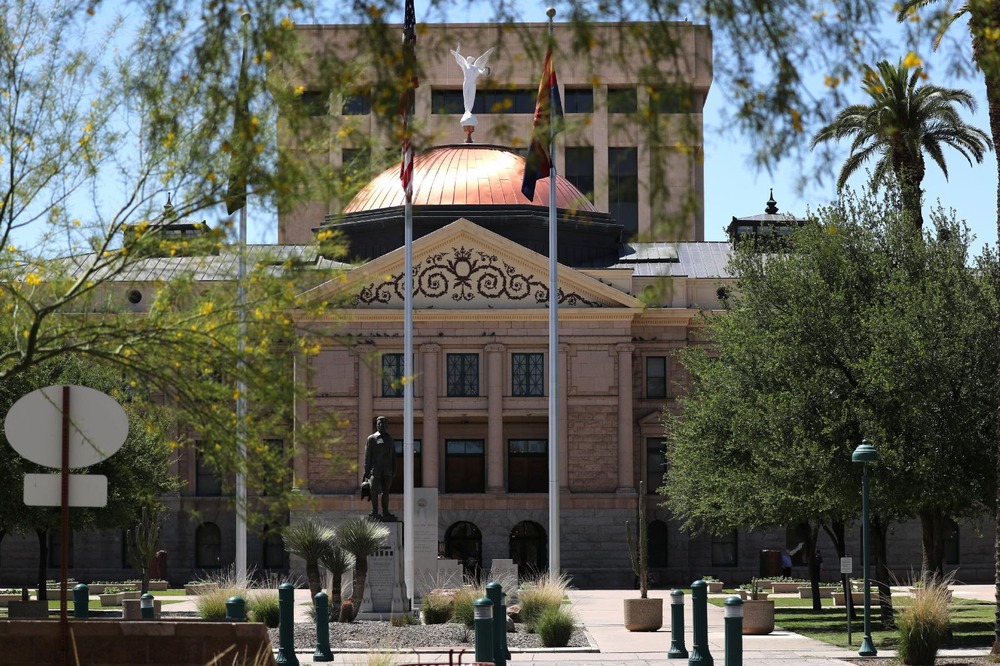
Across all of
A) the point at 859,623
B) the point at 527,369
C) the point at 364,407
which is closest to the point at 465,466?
the point at 527,369

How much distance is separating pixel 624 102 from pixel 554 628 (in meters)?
19.7

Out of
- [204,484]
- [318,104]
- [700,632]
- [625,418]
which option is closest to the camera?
[318,104]

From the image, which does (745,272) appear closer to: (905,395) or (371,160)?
(905,395)

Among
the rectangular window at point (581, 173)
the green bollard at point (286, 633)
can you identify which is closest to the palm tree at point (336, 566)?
→ the green bollard at point (286, 633)

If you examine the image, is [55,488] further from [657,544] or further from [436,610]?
[657,544]

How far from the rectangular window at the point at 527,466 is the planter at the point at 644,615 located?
31.9 meters

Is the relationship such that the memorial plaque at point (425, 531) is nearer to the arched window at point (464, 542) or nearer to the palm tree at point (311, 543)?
the arched window at point (464, 542)

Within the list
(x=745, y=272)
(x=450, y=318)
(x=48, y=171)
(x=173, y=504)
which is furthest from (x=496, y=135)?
(x=173, y=504)

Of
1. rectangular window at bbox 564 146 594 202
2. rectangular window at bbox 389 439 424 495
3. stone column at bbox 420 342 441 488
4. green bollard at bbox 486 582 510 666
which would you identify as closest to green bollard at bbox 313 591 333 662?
green bollard at bbox 486 582 510 666

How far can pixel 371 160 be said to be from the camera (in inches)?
624

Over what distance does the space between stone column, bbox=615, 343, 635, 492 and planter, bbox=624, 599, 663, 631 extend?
3054cm

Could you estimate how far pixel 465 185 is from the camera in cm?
7000

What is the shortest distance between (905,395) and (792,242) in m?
6.78

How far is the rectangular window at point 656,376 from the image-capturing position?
224ft
